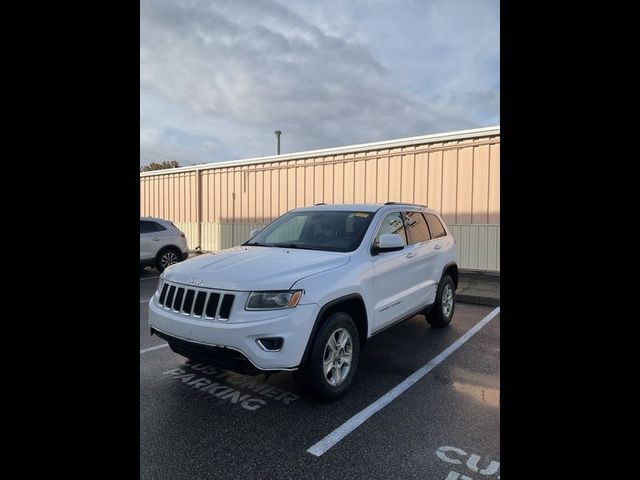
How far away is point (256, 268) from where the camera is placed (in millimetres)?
3648

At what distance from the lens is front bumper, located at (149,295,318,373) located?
3221 mm

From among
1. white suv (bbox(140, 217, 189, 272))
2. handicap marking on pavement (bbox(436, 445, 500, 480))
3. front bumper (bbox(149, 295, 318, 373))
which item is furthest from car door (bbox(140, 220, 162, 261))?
handicap marking on pavement (bbox(436, 445, 500, 480))

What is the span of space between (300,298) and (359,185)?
929cm

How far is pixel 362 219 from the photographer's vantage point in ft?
15.4

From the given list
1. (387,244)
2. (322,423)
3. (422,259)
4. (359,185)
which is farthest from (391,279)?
(359,185)

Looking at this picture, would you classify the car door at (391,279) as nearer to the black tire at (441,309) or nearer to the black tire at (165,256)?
the black tire at (441,309)

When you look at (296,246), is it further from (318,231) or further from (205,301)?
(205,301)

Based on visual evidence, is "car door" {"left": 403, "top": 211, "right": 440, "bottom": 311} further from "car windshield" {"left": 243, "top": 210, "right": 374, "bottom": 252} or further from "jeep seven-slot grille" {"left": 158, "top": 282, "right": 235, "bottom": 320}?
"jeep seven-slot grille" {"left": 158, "top": 282, "right": 235, "bottom": 320}

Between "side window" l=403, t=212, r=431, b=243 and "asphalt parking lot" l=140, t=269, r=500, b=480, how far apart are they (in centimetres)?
142
